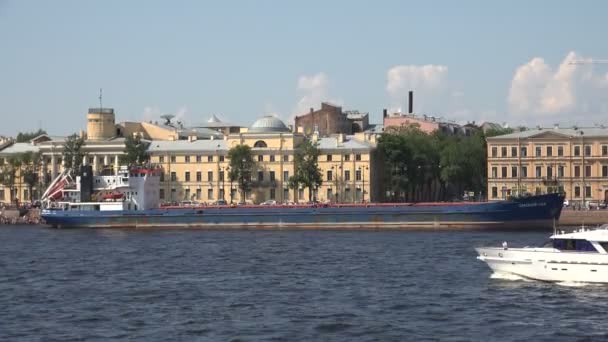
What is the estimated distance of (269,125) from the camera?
16325cm

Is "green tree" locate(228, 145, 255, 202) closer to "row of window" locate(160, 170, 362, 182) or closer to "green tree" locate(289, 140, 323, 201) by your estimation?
"row of window" locate(160, 170, 362, 182)

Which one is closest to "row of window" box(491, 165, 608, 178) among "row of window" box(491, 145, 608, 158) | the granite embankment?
"row of window" box(491, 145, 608, 158)

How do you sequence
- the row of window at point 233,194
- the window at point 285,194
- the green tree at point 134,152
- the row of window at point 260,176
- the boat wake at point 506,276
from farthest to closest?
the green tree at point 134,152 → the window at point 285,194 → the row of window at point 260,176 → the row of window at point 233,194 → the boat wake at point 506,276

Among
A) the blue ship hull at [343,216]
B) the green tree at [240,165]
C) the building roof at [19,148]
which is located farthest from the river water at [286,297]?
the building roof at [19,148]

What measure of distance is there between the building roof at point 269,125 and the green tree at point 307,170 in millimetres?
18291

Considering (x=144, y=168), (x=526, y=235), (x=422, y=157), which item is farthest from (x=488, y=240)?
(x=422, y=157)

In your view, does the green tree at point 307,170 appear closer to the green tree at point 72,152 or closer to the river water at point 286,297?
→ the green tree at point 72,152

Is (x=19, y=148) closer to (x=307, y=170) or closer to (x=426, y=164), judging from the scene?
(x=307, y=170)

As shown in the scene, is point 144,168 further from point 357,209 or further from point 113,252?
point 113,252

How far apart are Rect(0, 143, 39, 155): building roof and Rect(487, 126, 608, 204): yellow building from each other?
58.3 metres

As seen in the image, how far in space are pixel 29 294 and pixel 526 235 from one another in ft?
155

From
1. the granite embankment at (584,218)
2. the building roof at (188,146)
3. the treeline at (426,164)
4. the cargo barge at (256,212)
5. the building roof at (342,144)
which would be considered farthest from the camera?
the building roof at (188,146)

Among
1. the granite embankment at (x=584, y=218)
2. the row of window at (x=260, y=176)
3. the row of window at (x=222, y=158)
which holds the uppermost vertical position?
the row of window at (x=222, y=158)

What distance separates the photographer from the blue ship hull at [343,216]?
344 feet
